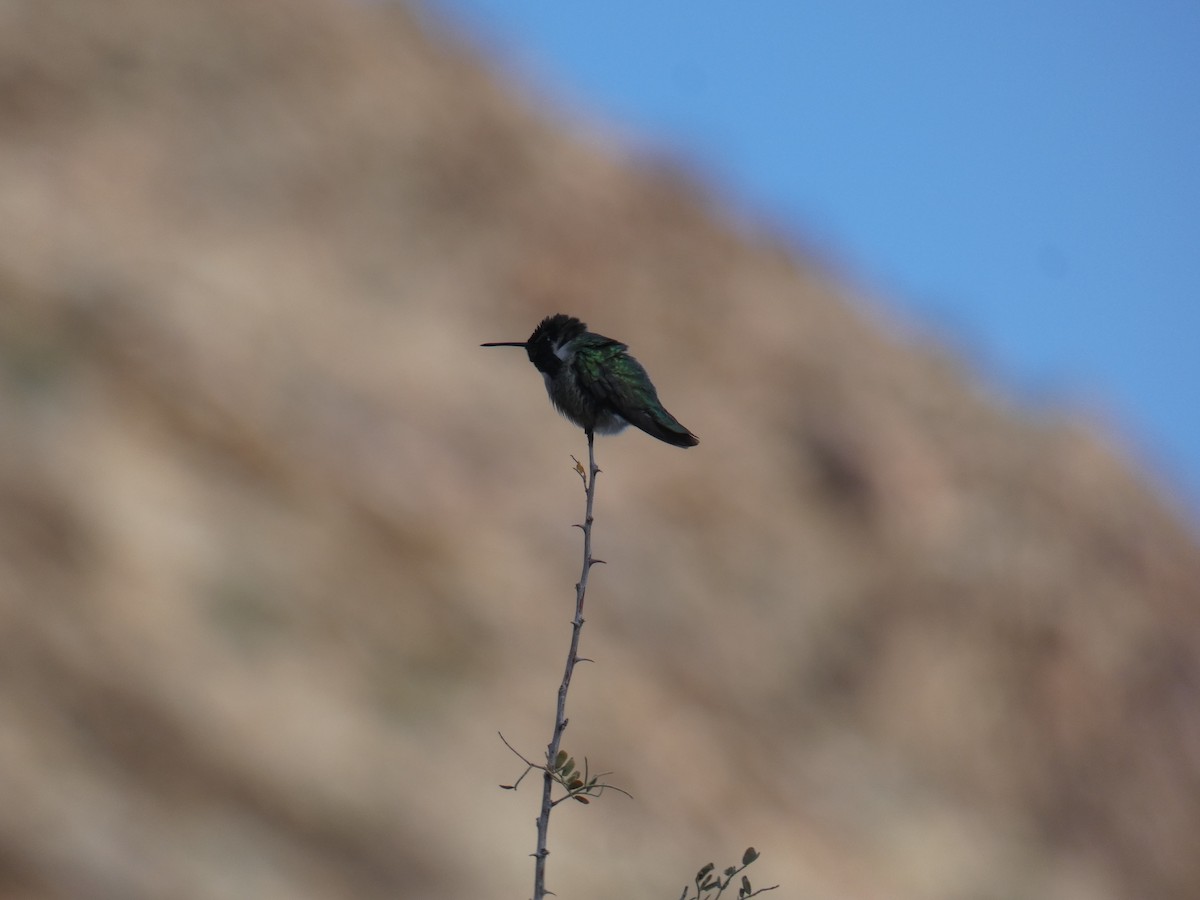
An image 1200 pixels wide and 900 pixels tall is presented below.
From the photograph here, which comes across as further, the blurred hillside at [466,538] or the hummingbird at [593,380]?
the blurred hillside at [466,538]

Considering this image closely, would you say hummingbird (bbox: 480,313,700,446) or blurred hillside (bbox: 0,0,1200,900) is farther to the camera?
blurred hillside (bbox: 0,0,1200,900)

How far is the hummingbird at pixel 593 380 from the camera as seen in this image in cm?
581

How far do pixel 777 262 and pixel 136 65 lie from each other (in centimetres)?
1541

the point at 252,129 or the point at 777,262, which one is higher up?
the point at 777,262

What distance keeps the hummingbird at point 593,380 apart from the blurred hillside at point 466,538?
432 inches

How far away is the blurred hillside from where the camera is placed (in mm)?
16797

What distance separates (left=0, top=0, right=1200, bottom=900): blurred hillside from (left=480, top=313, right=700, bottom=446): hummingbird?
36.0 feet

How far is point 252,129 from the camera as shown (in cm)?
2742

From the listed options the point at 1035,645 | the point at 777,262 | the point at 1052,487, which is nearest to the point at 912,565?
the point at 1035,645

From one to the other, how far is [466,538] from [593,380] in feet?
53.2

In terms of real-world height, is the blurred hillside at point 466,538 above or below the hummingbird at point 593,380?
above

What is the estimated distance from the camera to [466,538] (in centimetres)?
2189

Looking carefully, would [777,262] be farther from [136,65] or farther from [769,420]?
[136,65]

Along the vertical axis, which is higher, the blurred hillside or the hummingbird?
the blurred hillside
